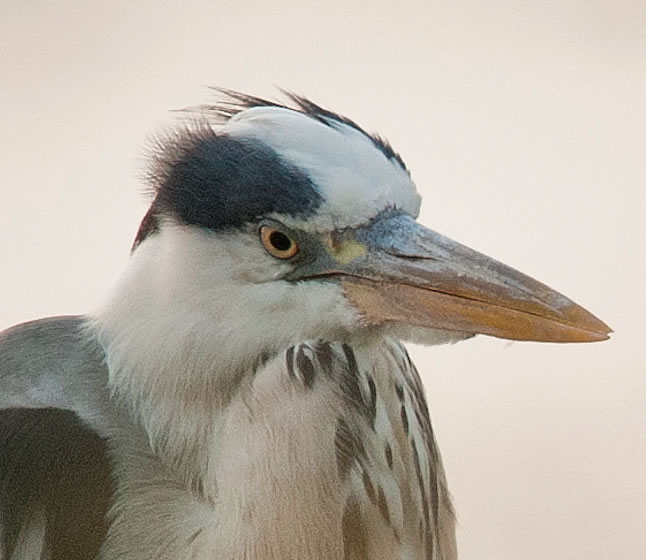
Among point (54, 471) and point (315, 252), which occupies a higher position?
point (315, 252)

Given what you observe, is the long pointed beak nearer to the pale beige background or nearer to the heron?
the heron

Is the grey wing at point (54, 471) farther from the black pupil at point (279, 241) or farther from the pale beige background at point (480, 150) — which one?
the pale beige background at point (480, 150)

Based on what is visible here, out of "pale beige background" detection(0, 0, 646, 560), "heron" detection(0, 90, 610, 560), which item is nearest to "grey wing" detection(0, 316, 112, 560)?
"heron" detection(0, 90, 610, 560)

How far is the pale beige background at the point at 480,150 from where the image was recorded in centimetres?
111

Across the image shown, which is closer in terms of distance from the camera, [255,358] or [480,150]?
[255,358]

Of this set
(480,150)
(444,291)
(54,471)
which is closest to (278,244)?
(444,291)

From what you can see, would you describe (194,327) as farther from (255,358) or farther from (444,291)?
(444,291)

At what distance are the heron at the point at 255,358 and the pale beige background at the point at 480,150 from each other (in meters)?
0.37

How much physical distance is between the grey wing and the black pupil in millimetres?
184

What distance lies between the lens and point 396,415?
734 mm

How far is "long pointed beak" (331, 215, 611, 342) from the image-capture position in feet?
2.03

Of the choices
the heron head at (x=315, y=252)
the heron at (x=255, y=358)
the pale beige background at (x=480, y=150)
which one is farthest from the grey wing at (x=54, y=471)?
the pale beige background at (x=480, y=150)

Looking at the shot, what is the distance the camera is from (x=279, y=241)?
626 millimetres

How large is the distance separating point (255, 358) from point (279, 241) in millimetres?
83
